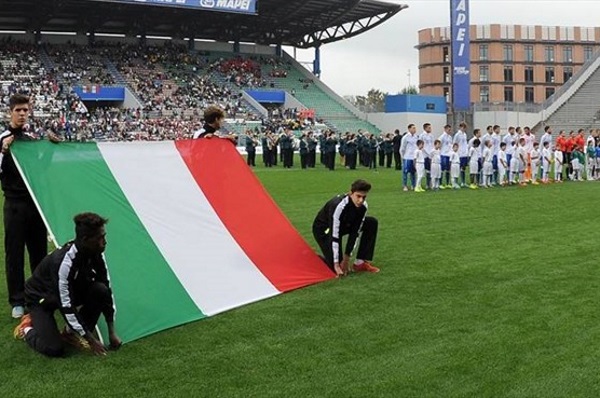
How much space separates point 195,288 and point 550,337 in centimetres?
265

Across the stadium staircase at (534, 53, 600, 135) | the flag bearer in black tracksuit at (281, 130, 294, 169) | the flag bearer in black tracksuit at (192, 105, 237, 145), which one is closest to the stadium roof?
the stadium staircase at (534, 53, 600, 135)

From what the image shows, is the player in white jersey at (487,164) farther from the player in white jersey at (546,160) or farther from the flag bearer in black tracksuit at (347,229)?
the flag bearer in black tracksuit at (347,229)

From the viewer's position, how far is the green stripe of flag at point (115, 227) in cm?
526

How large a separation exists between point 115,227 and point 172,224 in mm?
579

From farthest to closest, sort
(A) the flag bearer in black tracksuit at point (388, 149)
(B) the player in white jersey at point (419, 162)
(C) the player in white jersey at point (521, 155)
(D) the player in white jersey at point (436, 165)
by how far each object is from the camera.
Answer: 1. (A) the flag bearer in black tracksuit at point (388, 149)
2. (C) the player in white jersey at point (521, 155)
3. (D) the player in white jersey at point (436, 165)
4. (B) the player in white jersey at point (419, 162)

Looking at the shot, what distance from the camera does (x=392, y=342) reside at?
4762 mm

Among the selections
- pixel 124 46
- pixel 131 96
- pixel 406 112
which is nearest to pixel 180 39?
pixel 124 46

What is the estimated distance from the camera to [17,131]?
214 inches

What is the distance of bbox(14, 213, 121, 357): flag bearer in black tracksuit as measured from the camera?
4586 mm

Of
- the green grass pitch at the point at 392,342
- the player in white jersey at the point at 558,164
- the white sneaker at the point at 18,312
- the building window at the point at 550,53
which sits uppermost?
the building window at the point at 550,53

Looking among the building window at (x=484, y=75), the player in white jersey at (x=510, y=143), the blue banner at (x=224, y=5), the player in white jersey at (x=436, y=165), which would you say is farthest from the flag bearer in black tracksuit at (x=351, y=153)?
the building window at (x=484, y=75)

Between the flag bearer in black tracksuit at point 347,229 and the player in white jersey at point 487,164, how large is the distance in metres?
10.8

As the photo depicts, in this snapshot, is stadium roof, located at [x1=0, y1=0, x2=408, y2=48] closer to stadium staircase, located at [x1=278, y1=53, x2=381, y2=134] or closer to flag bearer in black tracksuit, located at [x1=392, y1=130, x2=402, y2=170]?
stadium staircase, located at [x1=278, y1=53, x2=381, y2=134]

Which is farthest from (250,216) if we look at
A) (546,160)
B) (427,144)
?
(546,160)
